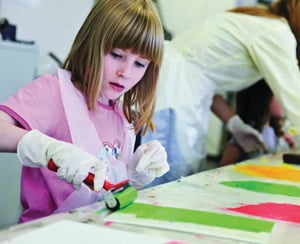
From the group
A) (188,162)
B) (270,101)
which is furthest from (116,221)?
(270,101)

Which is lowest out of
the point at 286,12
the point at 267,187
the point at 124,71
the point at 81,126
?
the point at 267,187

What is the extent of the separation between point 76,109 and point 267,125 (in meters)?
1.31

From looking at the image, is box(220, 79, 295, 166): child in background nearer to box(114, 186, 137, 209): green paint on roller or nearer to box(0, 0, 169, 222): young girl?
box(0, 0, 169, 222): young girl

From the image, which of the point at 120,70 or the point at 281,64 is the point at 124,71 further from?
the point at 281,64

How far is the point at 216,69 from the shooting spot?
1602 millimetres

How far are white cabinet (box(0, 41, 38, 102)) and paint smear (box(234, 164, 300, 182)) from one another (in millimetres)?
851

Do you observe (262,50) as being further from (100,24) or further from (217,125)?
(217,125)

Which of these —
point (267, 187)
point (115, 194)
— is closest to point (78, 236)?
point (115, 194)

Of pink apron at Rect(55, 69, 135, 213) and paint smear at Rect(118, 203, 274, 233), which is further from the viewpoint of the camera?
pink apron at Rect(55, 69, 135, 213)

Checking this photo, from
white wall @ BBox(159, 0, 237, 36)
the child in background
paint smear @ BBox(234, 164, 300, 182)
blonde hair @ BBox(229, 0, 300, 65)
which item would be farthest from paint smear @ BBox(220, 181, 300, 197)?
white wall @ BBox(159, 0, 237, 36)

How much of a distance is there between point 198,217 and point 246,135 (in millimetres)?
1200

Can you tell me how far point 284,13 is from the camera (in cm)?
165

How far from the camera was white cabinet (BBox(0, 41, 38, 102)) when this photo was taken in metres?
1.58

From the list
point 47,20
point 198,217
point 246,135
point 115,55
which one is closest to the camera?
point 198,217
